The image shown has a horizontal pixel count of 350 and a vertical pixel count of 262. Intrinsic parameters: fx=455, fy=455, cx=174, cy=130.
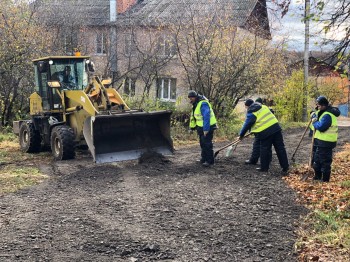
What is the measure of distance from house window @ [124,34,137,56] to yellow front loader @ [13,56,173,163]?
8318mm

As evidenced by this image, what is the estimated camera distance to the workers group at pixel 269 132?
841cm

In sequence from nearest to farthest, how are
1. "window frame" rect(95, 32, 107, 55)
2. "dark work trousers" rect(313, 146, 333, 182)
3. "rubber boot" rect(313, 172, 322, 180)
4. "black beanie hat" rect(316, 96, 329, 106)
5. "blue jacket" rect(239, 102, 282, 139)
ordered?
"black beanie hat" rect(316, 96, 329, 106) → "dark work trousers" rect(313, 146, 333, 182) → "rubber boot" rect(313, 172, 322, 180) → "blue jacket" rect(239, 102, 282, 139) → "window frame" rect(95, 32, 107, 55)

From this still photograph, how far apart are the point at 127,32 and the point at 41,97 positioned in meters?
9.70

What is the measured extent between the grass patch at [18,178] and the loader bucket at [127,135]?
1.33 metres

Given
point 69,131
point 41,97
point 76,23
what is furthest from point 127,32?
point 69,131

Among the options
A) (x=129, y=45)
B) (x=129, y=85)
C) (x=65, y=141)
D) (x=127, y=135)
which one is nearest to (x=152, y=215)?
(x=127, y=135)

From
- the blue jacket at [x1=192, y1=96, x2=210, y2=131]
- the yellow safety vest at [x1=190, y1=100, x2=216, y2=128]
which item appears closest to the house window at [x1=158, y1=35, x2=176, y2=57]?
the yellow safety vest at [x1=190, y1=100, x2=216, y2=128]

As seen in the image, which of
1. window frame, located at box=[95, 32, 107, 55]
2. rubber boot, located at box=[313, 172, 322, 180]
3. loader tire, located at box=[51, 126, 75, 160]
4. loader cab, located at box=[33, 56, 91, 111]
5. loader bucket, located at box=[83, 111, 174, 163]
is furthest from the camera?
window frame, located at box=[95, 32, 107, 55]

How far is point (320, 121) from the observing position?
8.43 meters

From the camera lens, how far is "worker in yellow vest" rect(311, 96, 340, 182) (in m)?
8.38

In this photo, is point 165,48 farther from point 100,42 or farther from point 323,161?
point 323,161

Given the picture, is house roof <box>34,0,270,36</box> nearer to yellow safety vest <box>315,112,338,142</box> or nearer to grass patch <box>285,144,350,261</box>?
yellow safety vest <box>315,112,338,142</box>

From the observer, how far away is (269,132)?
9477 mm

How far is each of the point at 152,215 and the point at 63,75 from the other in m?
6.69
